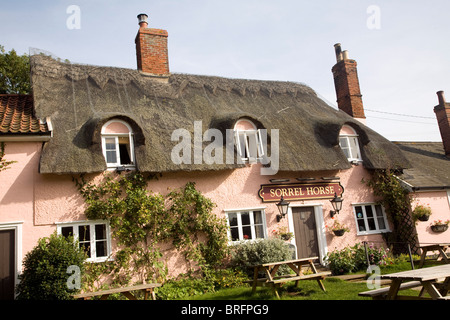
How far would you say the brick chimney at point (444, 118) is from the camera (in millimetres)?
Answer: 16891

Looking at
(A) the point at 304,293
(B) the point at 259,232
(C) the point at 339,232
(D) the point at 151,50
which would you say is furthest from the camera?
(D) the point at 151,50

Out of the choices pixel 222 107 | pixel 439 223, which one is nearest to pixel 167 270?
pixel 222 107

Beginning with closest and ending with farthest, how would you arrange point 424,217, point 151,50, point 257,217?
point 257,217
point 424,217
point 151,50

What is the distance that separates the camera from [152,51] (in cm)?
1363

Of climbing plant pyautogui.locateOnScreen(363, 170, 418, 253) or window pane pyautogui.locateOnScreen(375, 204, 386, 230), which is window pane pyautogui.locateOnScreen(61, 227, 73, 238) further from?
window pane pyautogui.locateOnScreen(375, 204, 386, 230)

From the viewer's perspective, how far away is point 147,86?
12609mm

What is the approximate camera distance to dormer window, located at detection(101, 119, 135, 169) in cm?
1026

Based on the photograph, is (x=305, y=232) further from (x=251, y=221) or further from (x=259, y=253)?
(x=259, y=253)

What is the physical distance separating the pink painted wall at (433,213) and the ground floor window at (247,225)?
530 cm

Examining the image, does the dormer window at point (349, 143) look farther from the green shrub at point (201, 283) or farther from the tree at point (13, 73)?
the tree at point (13, 73)

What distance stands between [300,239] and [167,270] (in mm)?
4152

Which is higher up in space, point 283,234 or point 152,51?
point 152,51

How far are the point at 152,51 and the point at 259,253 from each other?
7.78m

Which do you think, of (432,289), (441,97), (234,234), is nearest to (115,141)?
(234,234)
